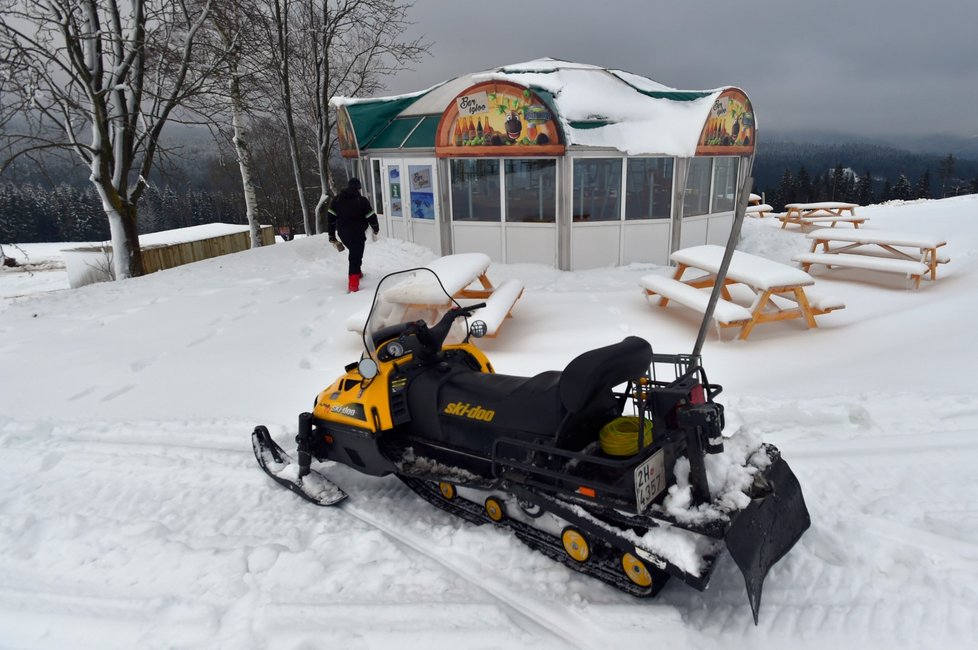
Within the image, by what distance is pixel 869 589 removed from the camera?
7.87 ft

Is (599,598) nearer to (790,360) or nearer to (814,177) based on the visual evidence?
(790,360)

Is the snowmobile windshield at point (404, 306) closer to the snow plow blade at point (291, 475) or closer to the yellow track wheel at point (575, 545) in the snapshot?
the snow plow blade at point (291, 475)

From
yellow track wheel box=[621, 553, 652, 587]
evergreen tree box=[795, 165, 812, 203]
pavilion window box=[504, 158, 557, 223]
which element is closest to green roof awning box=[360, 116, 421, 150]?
pavilion window box=[504, 158, 557, 223]

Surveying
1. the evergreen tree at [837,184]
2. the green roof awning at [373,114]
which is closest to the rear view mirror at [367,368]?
the green roof awning at [373,114]

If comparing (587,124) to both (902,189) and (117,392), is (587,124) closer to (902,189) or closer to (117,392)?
(117,392)

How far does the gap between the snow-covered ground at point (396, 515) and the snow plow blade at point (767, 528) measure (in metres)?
0.19

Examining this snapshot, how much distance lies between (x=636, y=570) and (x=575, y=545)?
32 cm

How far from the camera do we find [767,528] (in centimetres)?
237

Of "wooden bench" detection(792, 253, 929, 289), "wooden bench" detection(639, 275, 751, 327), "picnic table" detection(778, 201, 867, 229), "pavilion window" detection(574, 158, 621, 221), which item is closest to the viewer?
"wooden bench" detection(639, 275, 751, 327)

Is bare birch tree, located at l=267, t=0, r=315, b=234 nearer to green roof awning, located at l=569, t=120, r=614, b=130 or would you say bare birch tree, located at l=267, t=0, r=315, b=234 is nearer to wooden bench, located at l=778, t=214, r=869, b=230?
green roof awning, located at l=569, t=120, r=614, b=130

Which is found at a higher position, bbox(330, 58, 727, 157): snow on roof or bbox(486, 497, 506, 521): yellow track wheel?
bbox(330, 58, 727, 157): snow on roof

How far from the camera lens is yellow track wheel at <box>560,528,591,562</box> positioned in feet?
8.52

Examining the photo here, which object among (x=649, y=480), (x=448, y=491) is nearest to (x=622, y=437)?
(x=649, y=480)

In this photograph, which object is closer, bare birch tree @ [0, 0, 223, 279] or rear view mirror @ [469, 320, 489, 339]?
rear view mirror @ [469, 320, 489, 339]
